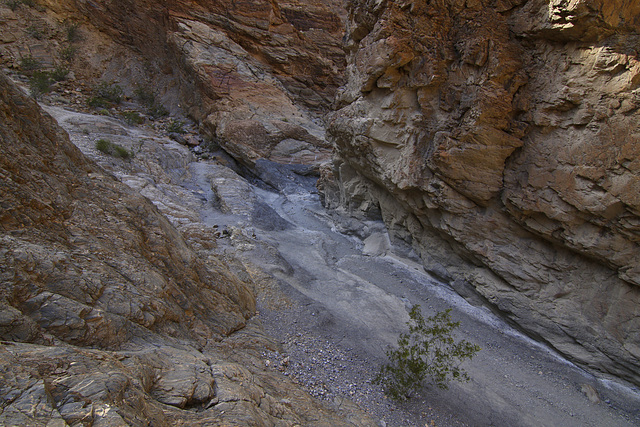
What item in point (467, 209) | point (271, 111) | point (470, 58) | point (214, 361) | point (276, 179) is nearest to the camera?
point (214, 361)

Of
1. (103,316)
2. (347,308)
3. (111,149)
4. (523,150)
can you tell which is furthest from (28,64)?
(523,150)

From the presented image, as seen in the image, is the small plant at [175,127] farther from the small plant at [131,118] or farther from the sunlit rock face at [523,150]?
the sunlit rock face at [523,150]

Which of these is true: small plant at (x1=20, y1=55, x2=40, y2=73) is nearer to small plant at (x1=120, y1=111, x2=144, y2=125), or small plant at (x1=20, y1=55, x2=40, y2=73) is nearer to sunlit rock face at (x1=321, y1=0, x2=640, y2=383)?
small plant at (x1=120, y1=111, x2=144, y2=125)

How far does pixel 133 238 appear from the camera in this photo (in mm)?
5176

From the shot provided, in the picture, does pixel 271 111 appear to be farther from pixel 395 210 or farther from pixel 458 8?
pixel 458 8

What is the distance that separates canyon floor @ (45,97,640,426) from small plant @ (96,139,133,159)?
0.32 metres

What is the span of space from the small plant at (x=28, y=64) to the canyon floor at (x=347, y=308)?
6037 mm

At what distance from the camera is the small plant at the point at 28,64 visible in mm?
19578

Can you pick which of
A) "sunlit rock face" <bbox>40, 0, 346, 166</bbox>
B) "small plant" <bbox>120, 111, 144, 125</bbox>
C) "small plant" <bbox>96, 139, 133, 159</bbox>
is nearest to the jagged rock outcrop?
"small plant" <bbox>96, 139, 133, 159</bbox>

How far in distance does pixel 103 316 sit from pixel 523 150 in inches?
376

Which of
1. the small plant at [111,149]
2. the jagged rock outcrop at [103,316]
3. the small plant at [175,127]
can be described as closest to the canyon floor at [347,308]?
the small plant at [111,149]

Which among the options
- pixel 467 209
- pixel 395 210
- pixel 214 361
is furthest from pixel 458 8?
pixel 214 361

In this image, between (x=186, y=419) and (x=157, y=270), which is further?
(x=157, y=270)

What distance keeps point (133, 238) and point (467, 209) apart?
8544 millimetres
